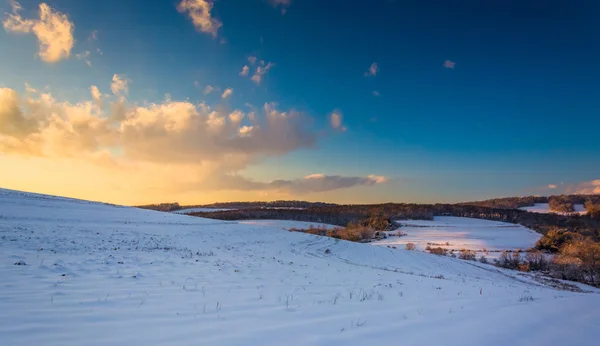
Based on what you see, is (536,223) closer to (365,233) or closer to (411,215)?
(411,215)

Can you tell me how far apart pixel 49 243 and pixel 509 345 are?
21.3m

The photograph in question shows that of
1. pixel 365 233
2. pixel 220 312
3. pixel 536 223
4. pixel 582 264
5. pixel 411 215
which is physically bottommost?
pixel 536 223

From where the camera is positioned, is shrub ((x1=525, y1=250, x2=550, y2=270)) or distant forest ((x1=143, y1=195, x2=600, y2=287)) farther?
shrub ((x1=525, y1=250, x2=550, y2=270))

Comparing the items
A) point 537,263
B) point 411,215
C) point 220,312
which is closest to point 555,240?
point 537,263

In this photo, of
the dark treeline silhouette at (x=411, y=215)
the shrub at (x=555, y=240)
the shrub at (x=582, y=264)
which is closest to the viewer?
the shrub at (x=582, y=264)

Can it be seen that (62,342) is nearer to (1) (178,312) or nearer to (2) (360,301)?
(1) (178,312)

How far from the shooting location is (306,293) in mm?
10266

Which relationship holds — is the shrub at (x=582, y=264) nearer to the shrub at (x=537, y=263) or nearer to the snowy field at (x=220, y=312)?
the shrub at (x=537, y=263)

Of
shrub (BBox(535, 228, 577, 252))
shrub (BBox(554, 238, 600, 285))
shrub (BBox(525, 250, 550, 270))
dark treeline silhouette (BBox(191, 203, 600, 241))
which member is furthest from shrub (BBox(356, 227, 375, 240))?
shrub (BBox(554, 238, 600, 285))

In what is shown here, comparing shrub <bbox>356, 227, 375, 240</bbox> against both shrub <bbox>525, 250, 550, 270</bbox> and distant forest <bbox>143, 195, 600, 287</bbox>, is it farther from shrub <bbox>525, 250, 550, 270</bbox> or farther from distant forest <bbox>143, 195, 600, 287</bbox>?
shrub <bbox>525, 250, 550, 270</bbox>

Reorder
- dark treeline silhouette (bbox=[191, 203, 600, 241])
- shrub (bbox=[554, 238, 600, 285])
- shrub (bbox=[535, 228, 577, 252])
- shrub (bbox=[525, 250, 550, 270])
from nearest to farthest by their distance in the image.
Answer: shrub (bbox=[554, 238, 600, 285]) < shrub (bbox=[525, 250, 550, 270]) < shrub (bbox=[535, 228, 577, 252]) < dark treeline silhouette (bbox=[191, 203, 600, 241])

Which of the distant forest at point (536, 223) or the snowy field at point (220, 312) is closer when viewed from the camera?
the snowy field at point (220, 312)

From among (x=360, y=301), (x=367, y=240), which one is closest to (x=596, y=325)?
(x=360, y=301)

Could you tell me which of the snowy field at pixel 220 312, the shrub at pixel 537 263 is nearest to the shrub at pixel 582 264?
the shrub at pixel 537 263
